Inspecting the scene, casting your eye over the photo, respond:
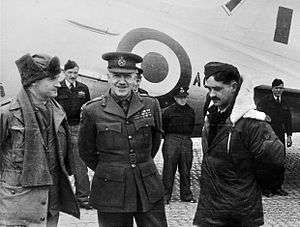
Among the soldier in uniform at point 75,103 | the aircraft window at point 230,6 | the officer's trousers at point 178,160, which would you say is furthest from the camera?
the aircraft window at point 230,6

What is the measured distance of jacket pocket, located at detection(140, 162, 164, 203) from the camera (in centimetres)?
374

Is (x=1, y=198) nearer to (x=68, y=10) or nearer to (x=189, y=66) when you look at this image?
(x=68, y=10)

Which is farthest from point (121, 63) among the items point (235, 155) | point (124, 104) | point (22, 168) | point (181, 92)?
point (181, 92)

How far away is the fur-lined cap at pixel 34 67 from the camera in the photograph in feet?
11.0

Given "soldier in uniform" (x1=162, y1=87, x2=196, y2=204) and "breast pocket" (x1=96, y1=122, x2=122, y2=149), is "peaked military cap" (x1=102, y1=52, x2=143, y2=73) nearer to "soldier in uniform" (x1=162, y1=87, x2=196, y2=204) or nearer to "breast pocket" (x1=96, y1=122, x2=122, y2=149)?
"breast pocket" (x1=96, y1=122, x2=122, y2=149)

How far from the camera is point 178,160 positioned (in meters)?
6.60

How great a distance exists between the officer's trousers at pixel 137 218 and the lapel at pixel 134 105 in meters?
0.70

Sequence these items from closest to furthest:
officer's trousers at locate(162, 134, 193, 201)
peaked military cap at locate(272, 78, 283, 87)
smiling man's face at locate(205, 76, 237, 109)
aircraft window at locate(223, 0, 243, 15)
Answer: smiling man's face at locate(205, 76, 237, 109)
officer's trousers at locate(162, 134, 193, 201)
aircraft window at locate(223, 0, 243, 15)
peaked military cap at locate(272, 78, 283, 87)

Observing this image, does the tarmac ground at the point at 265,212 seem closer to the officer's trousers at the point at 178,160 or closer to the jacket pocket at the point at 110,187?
the officer's trousers at the point at 178,160

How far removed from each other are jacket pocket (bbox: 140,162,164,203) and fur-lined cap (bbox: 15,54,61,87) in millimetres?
971

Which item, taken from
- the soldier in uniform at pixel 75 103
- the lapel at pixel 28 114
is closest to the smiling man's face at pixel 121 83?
the lapel at pixel 28 114

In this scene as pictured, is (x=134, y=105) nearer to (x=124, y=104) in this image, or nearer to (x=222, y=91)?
(x=124, y=104)

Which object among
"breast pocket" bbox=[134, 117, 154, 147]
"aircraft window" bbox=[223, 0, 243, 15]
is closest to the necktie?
"breast pocket" bbox=[134, 117, 154, 147]

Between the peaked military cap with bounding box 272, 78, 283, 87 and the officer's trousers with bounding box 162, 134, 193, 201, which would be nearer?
the officer's trousers with bounding box 162, 134, 193, 201
